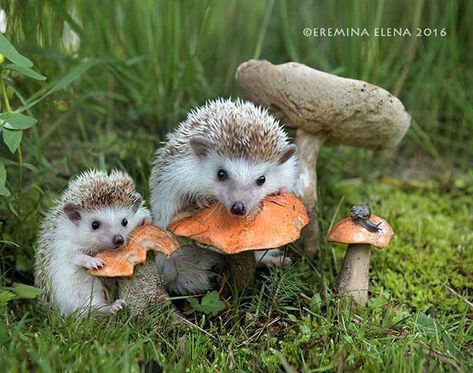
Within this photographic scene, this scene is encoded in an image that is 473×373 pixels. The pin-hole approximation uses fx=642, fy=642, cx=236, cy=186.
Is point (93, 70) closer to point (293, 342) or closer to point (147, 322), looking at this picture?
point (147, 322)

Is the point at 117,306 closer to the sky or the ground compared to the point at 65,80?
closer to the ground

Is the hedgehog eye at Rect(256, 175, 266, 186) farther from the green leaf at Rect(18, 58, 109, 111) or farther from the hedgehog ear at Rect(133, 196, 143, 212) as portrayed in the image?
the green leaf at Rect(18, 58, 109, 111)

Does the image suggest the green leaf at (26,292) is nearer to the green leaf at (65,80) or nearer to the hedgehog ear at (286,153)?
the green leaf at (65,80)

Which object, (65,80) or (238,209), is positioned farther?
(65,80)

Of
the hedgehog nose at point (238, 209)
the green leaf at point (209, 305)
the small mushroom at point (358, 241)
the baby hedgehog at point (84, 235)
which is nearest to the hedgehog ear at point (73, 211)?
the baby hedgehog at point (84, 235)

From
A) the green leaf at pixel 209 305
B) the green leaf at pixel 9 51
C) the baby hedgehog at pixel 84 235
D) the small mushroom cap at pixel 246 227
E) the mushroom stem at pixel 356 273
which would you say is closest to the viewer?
the green leaf at pixel 9 51

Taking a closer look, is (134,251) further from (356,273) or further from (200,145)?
(356,273)

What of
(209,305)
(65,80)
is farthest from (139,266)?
(65,80)
